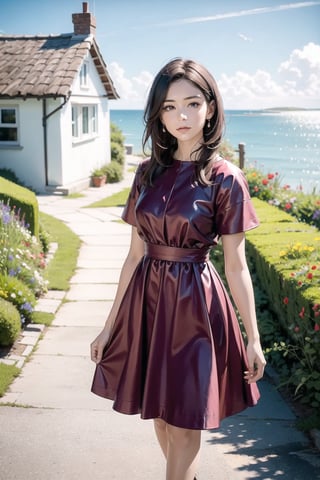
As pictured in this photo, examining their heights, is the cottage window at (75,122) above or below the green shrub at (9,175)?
above

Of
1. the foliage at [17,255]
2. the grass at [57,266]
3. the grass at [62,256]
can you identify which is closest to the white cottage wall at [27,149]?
the grass at [57,266]

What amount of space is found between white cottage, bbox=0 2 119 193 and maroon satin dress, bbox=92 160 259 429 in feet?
48.5

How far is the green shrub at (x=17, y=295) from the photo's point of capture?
237 inches

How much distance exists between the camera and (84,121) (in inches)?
830

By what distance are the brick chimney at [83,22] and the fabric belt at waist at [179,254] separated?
1841 centimetres

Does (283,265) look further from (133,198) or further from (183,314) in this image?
(183,314)

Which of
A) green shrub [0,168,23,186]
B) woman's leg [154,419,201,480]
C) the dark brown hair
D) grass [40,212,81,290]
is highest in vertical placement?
the dark brown hair

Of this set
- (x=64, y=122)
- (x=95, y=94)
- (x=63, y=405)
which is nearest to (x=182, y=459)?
(x=63, y=405)

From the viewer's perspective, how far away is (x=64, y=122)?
1792 centimetres

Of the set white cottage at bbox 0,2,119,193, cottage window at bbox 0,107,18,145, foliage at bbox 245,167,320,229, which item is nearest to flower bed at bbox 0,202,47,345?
foliage at bbox 245,167,320,229

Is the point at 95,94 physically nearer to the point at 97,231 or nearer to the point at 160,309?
A: the point at 97,231

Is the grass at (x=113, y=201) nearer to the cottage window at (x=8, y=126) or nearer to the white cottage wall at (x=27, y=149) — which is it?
the white cottage wall at (x=27, y=149)

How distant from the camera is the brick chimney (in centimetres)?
1957

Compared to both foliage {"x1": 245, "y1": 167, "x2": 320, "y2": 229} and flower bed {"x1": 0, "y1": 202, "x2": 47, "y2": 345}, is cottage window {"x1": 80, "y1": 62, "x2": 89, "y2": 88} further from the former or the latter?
flower bed {"x1": 0, "y1": 202, "x2": 47, "y2": 345}
